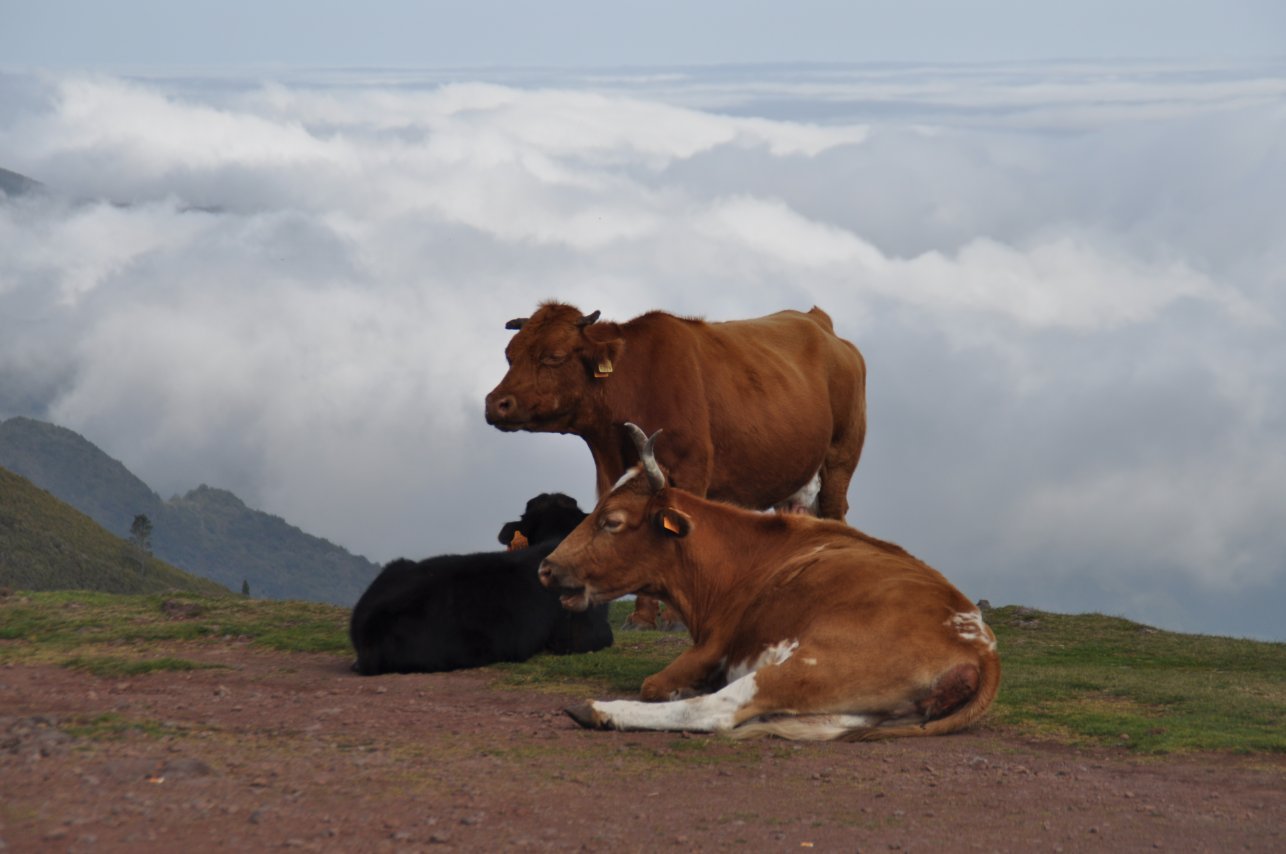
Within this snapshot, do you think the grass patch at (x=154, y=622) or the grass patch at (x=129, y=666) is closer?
the grass patch at (x=129, y=666)

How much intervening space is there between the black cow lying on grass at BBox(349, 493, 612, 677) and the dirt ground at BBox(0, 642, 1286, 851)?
2.04 meters

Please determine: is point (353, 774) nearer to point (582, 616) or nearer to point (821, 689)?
point (821, 689)

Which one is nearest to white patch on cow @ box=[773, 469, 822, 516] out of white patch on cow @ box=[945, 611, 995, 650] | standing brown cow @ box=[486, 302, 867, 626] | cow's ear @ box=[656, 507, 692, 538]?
standing brown cow @ box=[486, 302, 867, 626]

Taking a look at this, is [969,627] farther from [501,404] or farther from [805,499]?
[805,499]

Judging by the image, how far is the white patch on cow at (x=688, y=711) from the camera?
9.34m

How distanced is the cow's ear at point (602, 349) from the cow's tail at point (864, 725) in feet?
20.4

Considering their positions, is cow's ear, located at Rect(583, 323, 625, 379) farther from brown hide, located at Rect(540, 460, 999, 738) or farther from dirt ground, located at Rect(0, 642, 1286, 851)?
dirt ground, located at Rect(0, 642, 1286, 851)

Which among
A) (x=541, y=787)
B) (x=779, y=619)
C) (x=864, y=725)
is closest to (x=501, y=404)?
(x=779, y=619)

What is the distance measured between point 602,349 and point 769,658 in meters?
5.82

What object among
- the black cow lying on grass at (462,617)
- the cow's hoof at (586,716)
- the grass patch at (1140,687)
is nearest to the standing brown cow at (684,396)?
the black cow lying on grass at (462,617)

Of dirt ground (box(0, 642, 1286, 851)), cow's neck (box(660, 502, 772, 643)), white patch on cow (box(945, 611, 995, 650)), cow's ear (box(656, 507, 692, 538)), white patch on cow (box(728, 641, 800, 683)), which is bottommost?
dirt ground (box(0, 642, 1286, 851))

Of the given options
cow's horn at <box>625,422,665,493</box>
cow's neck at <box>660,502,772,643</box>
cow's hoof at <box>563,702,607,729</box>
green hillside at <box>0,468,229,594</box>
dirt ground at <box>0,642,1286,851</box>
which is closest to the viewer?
dirt ground at <box>0,642,1286,851</box>

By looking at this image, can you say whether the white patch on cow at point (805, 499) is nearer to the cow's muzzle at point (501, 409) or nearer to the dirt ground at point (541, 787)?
the cow's muzzle at point (501, 409)

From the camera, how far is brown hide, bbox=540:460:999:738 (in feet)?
30.8
